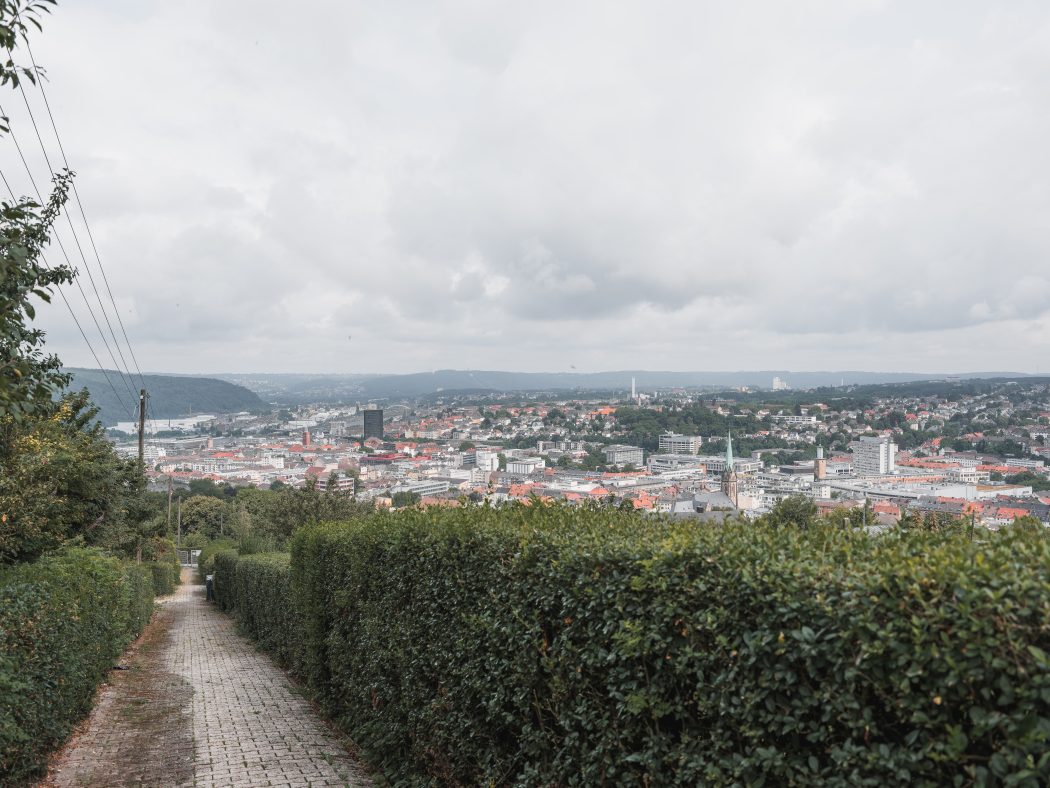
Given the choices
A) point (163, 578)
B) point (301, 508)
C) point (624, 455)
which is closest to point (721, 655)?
point (301, 508)

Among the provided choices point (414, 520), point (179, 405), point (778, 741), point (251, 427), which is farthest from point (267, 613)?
point (251, 427)

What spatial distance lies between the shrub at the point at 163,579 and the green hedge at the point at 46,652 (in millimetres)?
28643

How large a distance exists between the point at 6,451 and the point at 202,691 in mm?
4738

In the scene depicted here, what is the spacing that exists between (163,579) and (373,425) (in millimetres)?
107034

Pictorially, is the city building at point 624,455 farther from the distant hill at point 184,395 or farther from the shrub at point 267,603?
the distant hill at point 184,395

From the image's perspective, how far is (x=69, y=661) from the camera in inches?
309

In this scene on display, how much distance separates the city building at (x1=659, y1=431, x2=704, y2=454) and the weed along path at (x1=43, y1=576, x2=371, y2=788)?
38.6 metres

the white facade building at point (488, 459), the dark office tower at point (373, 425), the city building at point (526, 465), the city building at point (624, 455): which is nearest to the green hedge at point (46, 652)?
the city building at point (624, 455)

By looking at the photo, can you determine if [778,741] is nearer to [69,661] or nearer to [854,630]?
[854,630]

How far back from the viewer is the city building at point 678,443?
49906mm

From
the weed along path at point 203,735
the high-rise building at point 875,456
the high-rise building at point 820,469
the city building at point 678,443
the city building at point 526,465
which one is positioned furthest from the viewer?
the city building at point 526,465

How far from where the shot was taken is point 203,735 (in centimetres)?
870

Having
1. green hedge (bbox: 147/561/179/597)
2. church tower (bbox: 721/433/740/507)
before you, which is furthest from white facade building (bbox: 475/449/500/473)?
church tower (bbox: 721/433/740/507)

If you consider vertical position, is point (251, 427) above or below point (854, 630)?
below
